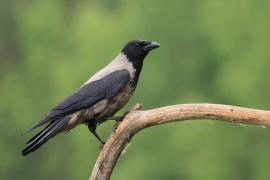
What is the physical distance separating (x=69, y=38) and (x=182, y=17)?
9938 mm

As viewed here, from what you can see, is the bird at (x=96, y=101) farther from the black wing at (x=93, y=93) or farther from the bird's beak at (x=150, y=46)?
the bird's beak at (x=150, y=46)

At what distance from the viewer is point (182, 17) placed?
6019cm

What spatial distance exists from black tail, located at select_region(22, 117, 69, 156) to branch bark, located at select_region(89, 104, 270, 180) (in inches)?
37.0

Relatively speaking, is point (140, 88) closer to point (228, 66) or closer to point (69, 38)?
point (228, 66)

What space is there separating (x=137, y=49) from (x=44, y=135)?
206 cm

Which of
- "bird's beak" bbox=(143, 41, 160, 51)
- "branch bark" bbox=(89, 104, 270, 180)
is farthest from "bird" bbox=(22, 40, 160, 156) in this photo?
"branch bark" bbox=(89, 104, 270, 180)

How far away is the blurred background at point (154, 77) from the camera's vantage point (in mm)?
45000

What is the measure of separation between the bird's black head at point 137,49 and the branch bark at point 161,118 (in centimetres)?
212

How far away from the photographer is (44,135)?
14.3 meters

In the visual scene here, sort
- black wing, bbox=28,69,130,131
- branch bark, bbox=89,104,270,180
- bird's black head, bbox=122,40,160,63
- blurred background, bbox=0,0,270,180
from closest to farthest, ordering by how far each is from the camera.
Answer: branch bark, bbox=89,104,270,180
black wing, bbox=28,69,130,131
bird's black head, bbox=122,40,160,63
blurred background, bbox=0,0,270,180

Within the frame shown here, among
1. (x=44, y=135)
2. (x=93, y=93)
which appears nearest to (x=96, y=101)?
(x=93, y=93)

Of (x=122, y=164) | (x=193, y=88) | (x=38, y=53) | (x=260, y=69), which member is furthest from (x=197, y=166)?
(x=38, y=53)

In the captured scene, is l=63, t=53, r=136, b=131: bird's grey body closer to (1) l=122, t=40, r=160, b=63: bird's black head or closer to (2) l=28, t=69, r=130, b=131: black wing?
(2) l=28, t=69, r=130, b=131: black wing

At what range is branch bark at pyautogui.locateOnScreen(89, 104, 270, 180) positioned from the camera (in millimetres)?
13094
